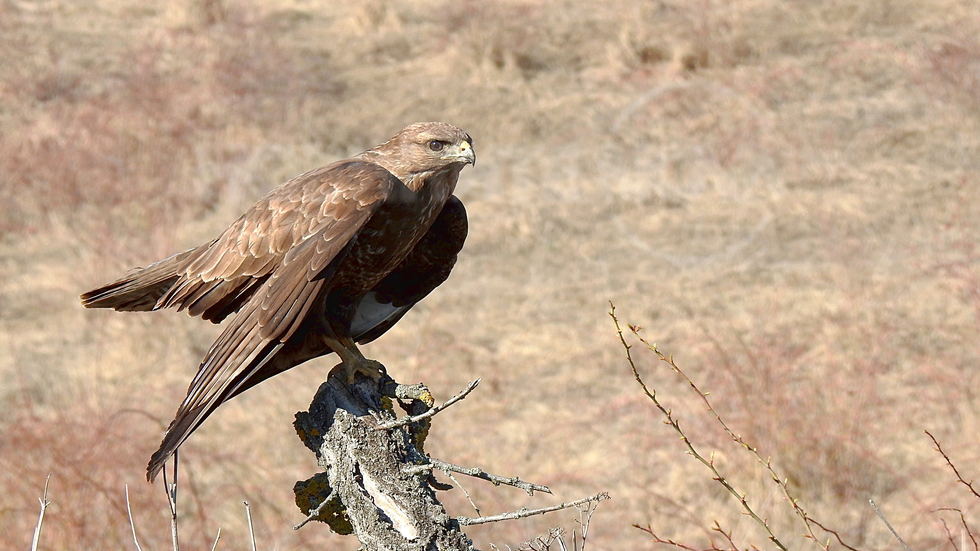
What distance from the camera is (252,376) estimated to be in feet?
10.9

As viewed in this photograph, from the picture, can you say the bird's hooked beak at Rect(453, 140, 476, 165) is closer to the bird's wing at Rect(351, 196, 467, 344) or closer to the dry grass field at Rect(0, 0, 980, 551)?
the bird's wing at Rect(351, 196, 467, 344)

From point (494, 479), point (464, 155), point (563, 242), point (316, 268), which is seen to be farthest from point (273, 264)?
point (563, 242)

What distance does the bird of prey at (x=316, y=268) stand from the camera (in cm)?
324

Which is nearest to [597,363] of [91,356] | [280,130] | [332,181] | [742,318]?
[742,318]

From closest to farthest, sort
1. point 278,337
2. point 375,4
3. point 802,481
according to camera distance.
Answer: point 278,337 → point 802,481 → point 375,4

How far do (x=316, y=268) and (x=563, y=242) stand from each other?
8.24 m

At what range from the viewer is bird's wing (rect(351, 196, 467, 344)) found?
3.86 m

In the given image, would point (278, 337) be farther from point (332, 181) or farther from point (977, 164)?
point (977, 164)

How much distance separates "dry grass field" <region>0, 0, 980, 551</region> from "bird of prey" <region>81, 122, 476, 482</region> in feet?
8.36

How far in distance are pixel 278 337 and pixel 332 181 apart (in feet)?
1.87

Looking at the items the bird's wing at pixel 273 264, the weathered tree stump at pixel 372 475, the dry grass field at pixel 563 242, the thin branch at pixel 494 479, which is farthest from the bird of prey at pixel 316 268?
the dry grass field at pixel 563 242

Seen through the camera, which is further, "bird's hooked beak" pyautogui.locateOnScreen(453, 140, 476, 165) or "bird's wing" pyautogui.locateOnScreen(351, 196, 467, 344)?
"bird's wing" pyautogui.locateOnScreen(351, 196, 467, 344)

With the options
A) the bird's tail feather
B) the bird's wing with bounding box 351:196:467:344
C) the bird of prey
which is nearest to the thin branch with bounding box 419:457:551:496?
the bird of prey

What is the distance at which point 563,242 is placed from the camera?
11.4 m
